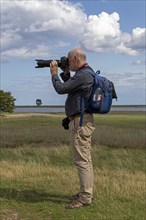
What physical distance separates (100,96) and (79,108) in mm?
359

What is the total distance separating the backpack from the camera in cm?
607

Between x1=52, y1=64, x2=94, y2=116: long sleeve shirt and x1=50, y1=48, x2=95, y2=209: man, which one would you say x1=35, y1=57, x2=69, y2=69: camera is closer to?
x1=50, y1=48, x2=95, y2=209: man

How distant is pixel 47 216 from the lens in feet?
20.1

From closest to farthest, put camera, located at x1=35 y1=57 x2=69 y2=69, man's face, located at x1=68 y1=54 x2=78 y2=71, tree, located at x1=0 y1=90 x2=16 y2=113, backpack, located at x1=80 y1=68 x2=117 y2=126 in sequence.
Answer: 1. backpack, located at x1=80 y1=68 x2=117 y2=126
2. man's face, located at x1=68 y1=54 x2=78 y2=71
3. camera, located at x1=35 y1=57 x2=69 y2=69
4. tree, located at x1=0 y1=90 x2=16 y2=113

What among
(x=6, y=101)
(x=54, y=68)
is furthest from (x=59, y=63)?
(x=6, y=101)

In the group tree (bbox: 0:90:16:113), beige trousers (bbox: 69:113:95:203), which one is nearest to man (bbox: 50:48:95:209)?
beige trousers (bbox: 69:113:95:203)

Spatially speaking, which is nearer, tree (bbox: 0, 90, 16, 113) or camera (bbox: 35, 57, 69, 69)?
camera (bbox: 35, 57, 69, 69)

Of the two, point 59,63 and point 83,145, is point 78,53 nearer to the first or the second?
point 59,63

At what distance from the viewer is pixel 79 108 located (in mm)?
6199

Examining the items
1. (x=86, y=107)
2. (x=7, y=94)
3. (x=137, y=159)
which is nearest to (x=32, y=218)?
(x=86, y=107)

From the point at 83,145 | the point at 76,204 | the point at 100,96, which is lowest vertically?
the point at 76,204

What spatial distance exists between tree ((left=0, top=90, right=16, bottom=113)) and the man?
72474 millimetres

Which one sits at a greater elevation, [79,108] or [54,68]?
[54,68]

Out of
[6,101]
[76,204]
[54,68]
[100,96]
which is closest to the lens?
[100,96]
